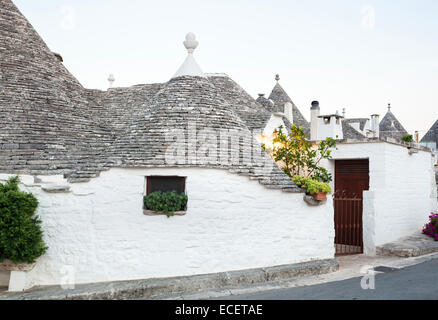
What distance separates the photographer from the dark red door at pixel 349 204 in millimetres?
9250

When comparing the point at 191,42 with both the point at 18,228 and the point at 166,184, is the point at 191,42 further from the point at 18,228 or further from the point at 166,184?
the point at 18,228

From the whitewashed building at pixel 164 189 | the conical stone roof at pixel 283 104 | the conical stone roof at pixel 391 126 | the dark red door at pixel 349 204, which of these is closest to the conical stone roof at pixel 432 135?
the conical stone roof at pixel 391 126

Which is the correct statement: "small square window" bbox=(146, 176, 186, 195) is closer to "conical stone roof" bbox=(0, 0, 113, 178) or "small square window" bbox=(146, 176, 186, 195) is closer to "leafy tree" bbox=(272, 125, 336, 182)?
"conical stone roof" bbox=(0, 0, 113, 178)

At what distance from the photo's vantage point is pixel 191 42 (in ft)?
27.9

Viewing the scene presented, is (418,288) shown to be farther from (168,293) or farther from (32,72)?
(32,72)

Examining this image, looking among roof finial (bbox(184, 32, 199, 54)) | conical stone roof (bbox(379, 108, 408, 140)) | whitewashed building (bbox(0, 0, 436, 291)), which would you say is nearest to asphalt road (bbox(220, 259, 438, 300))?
whitewashed building (bbox(0, 0, 436, 291))

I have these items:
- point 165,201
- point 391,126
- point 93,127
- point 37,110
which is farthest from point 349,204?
point 391,126

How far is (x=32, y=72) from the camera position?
31.6 ft

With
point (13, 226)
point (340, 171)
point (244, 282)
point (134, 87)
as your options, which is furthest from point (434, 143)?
point (13, 226)

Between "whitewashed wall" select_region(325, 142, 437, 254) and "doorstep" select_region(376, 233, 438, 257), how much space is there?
0.65 ft

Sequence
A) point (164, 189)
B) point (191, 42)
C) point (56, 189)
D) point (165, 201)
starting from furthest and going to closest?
point (191, 42)
point (164, 189)
point (56, 189)
point (165, 201)

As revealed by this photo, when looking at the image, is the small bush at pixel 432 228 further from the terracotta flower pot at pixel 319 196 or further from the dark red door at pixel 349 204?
the terracotta flower pot at pixel 319 196

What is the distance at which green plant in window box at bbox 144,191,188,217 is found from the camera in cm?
649

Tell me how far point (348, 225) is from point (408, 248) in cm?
152
